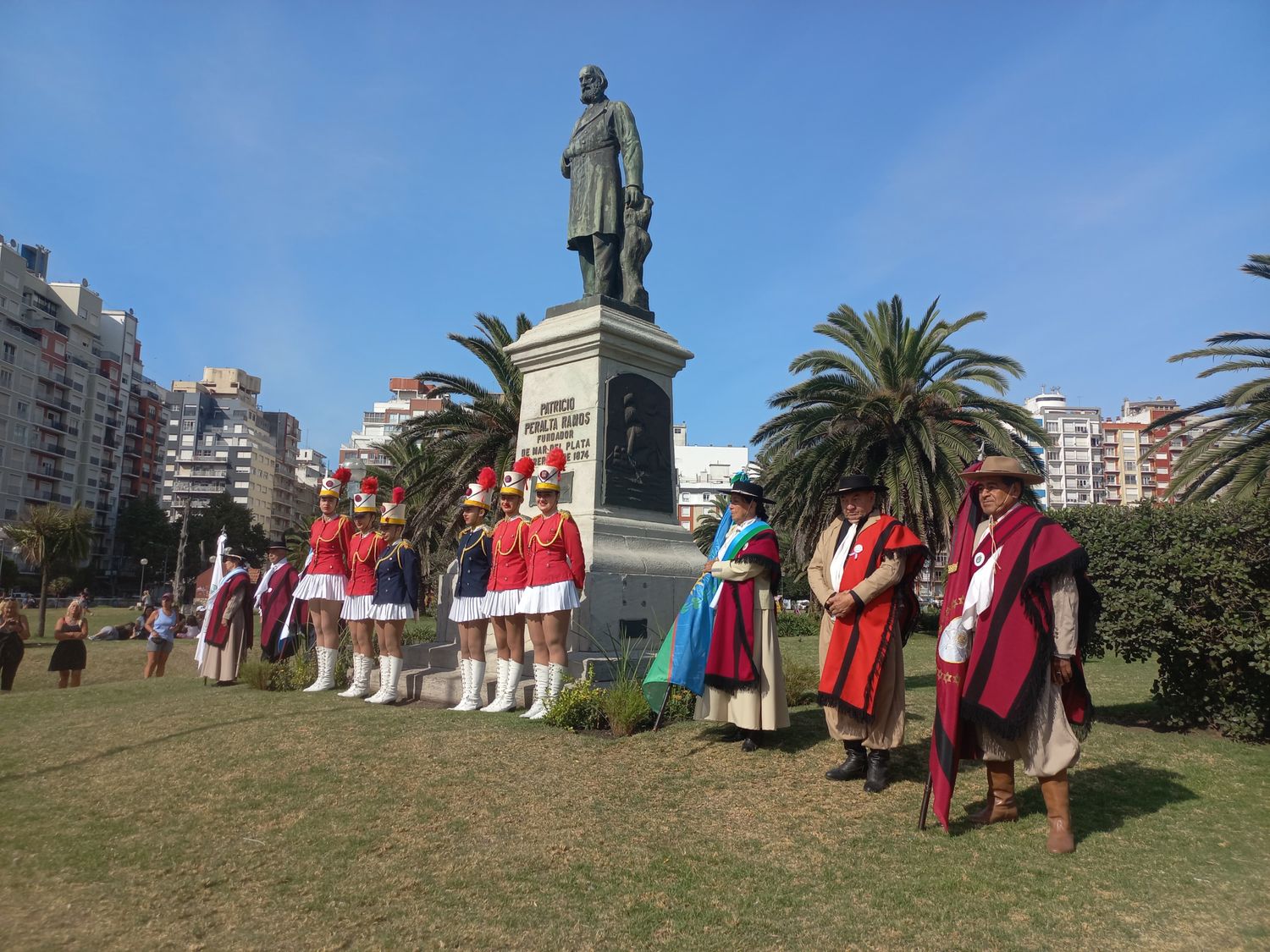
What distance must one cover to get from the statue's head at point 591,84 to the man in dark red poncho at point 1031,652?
9.03 meters

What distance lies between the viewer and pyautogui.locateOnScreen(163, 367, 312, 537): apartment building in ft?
Result: 391

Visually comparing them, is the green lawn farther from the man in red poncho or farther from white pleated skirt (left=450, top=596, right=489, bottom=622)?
the man in red poncho

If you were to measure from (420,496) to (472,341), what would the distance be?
5.59 meters

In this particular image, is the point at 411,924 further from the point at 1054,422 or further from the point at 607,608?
the point at 1054,422

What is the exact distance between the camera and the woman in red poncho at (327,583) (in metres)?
9.98

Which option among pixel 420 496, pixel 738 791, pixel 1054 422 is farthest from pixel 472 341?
pixel 1054 422

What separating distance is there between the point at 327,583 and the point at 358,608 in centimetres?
66

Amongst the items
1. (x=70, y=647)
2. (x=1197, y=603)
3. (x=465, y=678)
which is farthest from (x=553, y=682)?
(x=70, y=647)

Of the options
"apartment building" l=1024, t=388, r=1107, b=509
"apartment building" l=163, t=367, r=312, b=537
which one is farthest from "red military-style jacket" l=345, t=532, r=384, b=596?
"apartment building" l=1024, t=388, r=1107, b=509

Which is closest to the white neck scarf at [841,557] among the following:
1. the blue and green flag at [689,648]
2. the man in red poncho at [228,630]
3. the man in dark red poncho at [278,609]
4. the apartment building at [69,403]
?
the blue and green flag at [689,648]

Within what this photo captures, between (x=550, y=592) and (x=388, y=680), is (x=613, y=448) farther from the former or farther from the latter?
(x=388, y=680)

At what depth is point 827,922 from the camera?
13.0ft

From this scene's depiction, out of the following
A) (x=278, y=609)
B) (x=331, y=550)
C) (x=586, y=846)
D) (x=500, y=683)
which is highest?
(x=331, y=550)

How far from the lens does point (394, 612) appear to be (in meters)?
9.25
